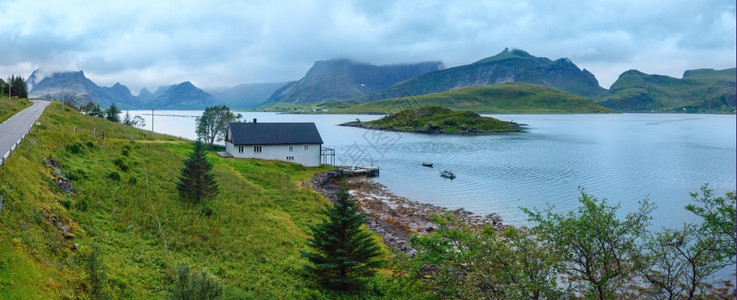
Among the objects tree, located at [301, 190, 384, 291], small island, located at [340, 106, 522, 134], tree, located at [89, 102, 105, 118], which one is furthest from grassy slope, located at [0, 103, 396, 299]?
small island, located at [340, 106, 522, 134]

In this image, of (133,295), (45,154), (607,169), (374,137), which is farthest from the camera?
(374,137)

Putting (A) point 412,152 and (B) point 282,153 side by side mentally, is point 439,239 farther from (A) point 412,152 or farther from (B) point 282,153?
(A) point 412,152

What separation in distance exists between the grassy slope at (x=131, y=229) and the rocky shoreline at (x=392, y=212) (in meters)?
6.92

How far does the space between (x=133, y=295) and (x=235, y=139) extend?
48776 mm

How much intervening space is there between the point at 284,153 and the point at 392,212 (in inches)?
1013

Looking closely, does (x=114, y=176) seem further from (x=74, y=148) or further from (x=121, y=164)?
(x=74, y=148)

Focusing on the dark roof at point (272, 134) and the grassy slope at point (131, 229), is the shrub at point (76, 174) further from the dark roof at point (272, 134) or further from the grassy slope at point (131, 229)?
the dark roof at point (272, 134)

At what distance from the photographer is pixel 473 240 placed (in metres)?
16.8

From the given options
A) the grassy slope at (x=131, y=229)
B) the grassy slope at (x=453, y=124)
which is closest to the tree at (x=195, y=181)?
the grassy slope at (x=131, y=229)

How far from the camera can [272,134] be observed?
6588 cm

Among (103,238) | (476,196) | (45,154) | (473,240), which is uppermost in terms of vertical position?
(45,154)

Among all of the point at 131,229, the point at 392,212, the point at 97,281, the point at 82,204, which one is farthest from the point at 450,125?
the point at 97,281

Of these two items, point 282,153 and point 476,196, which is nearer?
point 476,196

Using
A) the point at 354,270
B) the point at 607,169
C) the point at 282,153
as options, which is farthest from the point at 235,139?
the point at 607,169
